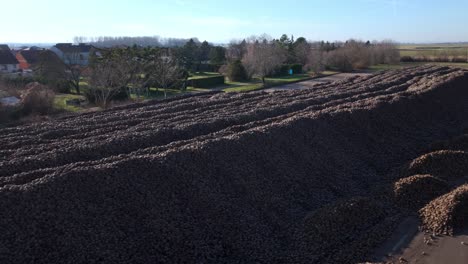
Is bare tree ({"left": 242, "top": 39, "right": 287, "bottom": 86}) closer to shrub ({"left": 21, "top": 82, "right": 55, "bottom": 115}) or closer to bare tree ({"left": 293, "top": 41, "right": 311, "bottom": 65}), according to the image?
bare tree ({"left": 293, "top": 41, "right": 311, "bottom": 65})

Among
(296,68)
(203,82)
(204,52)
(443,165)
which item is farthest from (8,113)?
(204,52)

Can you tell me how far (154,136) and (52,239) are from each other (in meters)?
7.04

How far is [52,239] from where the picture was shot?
29.8ft

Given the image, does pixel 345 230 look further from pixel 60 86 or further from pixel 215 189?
pixel 60 86

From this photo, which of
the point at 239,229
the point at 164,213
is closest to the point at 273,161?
the point at 239,229

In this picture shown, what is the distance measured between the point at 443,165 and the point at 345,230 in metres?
6.90

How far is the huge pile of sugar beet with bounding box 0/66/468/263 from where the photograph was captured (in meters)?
9.57

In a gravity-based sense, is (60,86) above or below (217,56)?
below

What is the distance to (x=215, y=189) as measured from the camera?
39.6 feet

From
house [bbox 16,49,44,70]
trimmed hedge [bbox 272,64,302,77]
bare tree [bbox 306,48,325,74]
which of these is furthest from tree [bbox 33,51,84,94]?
bare tree [bbox 306,48,325,74]

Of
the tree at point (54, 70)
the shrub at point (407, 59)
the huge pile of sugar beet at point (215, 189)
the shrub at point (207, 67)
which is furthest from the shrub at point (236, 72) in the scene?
the shrub at point (407, 59)

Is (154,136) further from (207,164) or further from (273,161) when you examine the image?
(273,161)

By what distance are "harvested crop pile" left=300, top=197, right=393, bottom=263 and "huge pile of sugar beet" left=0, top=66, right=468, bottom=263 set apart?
4 cm

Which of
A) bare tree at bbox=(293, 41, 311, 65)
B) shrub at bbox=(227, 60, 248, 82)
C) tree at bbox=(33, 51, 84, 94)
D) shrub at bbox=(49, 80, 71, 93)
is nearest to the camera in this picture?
shrub at bbox=(49, 80, 71, 93)
